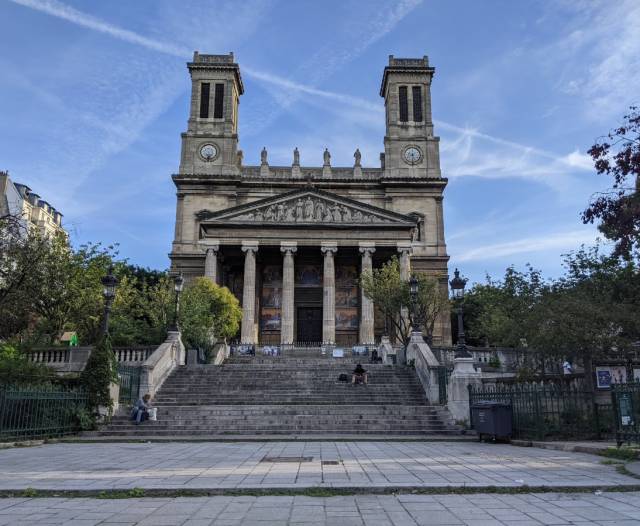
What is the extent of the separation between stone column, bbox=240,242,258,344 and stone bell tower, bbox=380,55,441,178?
18.8 meters

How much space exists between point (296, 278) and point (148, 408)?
29.1 metres

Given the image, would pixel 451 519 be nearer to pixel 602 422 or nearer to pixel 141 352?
pixel 602 422

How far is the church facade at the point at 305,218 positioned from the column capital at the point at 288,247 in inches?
4.9

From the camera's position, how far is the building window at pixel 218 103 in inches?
2196

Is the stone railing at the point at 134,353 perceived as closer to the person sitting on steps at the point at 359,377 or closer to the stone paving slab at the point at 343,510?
the person sitting on steps at the point at 359,377

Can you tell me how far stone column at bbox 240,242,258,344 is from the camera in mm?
40406

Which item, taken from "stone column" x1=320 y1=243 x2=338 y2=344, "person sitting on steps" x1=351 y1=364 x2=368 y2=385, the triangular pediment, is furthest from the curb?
the triangular pediment

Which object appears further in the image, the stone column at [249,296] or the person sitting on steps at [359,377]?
the stone column at [249,296]

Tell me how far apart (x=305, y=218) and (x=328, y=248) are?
314 cm

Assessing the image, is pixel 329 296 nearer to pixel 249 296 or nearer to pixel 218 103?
pixel 249 296

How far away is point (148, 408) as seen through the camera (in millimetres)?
17719

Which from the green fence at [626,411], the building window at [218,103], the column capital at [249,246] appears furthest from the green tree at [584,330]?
the building window at [218,103]

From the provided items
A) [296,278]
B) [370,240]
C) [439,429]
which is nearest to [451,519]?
[439,429]

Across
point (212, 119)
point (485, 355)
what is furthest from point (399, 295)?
point (212, 119)
